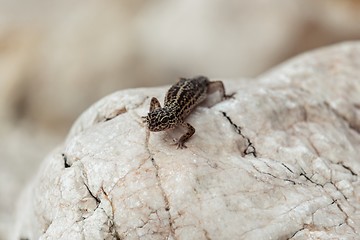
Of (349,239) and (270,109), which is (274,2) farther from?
(349,239)

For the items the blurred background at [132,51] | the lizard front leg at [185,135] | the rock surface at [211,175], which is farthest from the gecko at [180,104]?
the blurred background at [132,51]

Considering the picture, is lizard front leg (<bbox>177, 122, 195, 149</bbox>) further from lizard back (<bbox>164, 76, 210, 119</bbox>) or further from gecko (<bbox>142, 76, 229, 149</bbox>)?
lizard back (<bbox>164, 76, 210, 119</bbox>)

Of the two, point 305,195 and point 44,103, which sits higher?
point 305,195

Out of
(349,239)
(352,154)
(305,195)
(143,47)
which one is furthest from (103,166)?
(143,47)

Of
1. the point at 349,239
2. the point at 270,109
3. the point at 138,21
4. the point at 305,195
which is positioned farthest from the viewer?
the point at 138,21

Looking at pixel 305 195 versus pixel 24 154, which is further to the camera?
pixel 24 154

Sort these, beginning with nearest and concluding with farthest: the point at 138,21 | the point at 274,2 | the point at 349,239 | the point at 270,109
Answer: the point at 349,239
the point at 270,109
the point at 274,2
the point at 138,21

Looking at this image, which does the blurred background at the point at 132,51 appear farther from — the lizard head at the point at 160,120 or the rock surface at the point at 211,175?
the lizard head at the point at 160,120
